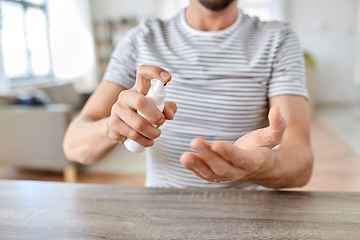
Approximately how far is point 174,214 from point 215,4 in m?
0.53

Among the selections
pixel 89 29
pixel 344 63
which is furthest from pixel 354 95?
pixel 89 29

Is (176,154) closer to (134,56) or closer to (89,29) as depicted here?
(134,56)

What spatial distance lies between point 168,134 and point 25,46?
15.0ft

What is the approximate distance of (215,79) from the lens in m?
0.81

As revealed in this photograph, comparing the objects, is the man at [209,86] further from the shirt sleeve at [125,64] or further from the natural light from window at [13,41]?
the natural light from window at [13,41]

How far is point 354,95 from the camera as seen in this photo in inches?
201

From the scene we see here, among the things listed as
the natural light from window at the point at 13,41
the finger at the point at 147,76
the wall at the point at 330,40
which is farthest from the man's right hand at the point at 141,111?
the wall at the point at 330,40

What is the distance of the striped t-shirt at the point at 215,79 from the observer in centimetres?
78

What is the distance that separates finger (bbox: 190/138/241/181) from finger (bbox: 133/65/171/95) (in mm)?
119

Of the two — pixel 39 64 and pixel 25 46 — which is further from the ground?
pixel 25 46

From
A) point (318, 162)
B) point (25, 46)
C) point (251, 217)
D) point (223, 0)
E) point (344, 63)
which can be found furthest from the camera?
point (344, 63)

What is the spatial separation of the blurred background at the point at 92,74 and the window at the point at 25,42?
14mm

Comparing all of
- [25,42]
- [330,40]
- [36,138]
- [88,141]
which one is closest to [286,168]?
[88,141]

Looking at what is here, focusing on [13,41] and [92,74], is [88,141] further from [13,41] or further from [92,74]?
[92,74]
